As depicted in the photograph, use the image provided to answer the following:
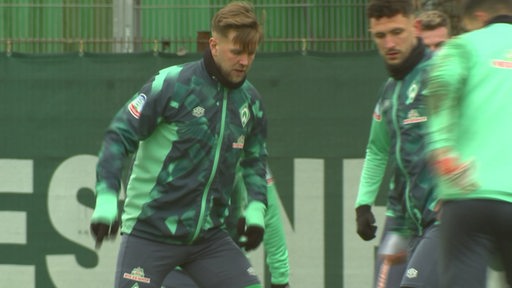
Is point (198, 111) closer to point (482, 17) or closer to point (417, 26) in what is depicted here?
point (482, 17)

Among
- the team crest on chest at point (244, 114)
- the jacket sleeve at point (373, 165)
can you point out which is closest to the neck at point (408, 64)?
the jacket sleeve at point (373, 165)

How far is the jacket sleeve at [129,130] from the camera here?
6.17m

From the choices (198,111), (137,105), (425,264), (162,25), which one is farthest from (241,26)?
(162,25)

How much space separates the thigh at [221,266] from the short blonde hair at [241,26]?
98 cm

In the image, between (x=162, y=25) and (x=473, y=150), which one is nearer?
(x=473, y=150)

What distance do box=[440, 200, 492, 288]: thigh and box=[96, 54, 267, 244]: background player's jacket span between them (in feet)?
4.57

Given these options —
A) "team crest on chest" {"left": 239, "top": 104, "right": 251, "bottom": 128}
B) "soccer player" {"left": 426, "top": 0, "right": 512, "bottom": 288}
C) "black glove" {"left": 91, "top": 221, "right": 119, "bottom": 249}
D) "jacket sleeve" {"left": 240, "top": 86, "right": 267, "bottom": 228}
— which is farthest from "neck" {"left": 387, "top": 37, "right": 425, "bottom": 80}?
"black glove" {"left": 91, "top": 221, "right": 119, "bottom": 249}

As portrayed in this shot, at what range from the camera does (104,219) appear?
235 inches

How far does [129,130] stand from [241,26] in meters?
0.74

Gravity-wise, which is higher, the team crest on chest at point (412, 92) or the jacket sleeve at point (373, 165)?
the team crest on chest at point (412, 92)

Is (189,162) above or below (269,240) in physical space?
above

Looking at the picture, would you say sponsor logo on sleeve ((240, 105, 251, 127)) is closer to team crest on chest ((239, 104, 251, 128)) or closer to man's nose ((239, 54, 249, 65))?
team crest on chest ((239, 104, 251, 128))

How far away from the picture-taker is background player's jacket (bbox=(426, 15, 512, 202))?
540cm

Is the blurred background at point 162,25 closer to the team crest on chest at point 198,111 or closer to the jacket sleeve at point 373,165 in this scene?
the jacket sleeve at point 373,165
